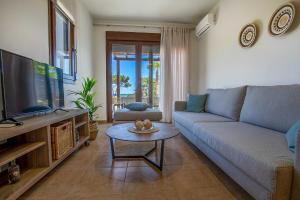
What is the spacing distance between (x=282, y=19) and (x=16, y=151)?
294cm

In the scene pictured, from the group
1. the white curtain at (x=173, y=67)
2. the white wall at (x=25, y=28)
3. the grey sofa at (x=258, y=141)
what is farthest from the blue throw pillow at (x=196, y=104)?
the white wall at (x=25, y=28)

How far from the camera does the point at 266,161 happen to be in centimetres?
106

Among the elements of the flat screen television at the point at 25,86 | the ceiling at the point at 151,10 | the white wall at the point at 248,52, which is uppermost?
the ceiling at the point at 151,10

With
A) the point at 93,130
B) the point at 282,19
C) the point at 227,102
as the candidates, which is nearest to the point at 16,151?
the point at 93,130

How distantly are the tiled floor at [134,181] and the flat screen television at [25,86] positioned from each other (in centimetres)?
71

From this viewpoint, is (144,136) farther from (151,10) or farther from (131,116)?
(151,10)

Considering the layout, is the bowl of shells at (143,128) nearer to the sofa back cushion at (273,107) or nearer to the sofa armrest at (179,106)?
the sofa back cushion at (273,107)

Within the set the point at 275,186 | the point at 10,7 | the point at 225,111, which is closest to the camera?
the point at 275,186

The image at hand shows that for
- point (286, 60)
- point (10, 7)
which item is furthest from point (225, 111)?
point (10, 7)

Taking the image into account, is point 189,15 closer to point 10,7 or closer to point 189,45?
point 189,45

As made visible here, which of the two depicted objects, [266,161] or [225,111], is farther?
[225,111]

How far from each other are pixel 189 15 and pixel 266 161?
3.87 metres

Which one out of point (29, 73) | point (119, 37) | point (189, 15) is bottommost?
point (29, 73)

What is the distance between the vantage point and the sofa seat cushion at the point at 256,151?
1025mm
